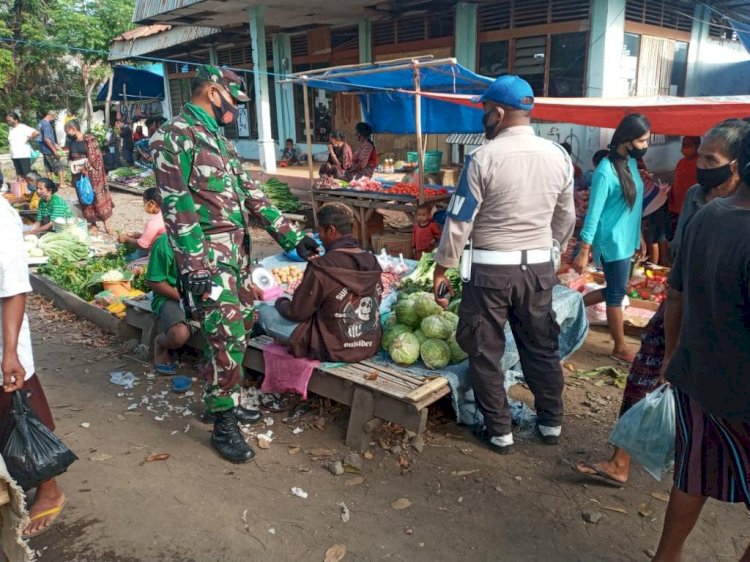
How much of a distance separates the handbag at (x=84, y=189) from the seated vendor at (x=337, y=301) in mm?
7198

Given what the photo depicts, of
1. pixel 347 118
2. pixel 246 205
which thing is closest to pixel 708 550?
pixel 246 205

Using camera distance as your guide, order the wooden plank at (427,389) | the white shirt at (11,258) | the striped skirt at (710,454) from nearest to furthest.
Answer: the striped skirt at (710,454) < the white shirt at (11,258) < the wooden plank at (427,389)

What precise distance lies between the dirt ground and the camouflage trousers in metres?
0.47

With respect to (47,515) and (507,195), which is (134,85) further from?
(507,195)

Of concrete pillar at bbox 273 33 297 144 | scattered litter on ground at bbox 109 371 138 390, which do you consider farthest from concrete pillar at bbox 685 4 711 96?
scattered litter on ground at bbox 109 371 138 390

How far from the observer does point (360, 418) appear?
11.6 ft

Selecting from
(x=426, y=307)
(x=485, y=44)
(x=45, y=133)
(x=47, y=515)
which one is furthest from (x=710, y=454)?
(x=45, y=133)

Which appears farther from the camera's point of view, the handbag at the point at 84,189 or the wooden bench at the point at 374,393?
the handbag at the point at 84,189

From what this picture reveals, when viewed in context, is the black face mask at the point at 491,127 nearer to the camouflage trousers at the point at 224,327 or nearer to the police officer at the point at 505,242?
the police officer at the point at 505,242

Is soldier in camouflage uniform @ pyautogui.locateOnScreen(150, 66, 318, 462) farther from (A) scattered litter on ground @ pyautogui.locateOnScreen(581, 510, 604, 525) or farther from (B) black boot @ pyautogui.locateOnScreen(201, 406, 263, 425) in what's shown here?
(A) scattered litter on ground @ pyautogui.locateOnScreen(581, 510, 604, 525)

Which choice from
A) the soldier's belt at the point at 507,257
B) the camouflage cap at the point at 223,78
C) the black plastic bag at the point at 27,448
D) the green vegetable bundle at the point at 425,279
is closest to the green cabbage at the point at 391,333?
the green vegetable bundle at the point at 425,279

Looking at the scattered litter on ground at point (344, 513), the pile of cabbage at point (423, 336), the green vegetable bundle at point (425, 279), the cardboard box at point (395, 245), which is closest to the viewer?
the scattered litter on ground at point (344, 513)

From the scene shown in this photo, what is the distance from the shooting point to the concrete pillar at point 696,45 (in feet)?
39.2

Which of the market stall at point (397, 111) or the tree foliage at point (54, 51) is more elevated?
the tree foliage at point (54, 51)
